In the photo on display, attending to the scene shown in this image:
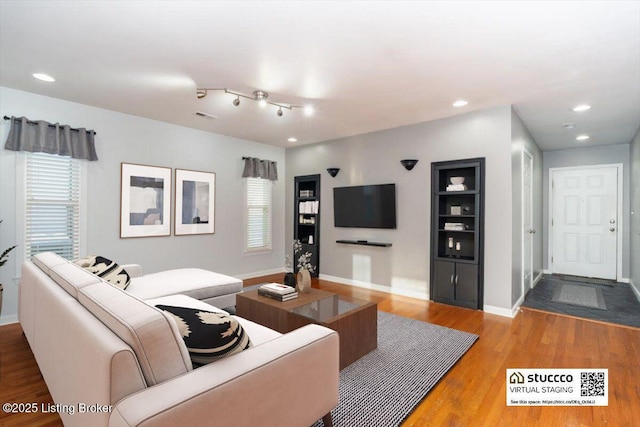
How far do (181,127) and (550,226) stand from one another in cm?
719

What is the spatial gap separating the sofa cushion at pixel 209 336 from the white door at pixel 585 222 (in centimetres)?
707

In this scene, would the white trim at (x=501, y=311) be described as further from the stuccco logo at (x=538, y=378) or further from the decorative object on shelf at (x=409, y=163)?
the decorative object on shelf at (x=409, y=163)

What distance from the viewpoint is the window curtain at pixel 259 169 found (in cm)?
565

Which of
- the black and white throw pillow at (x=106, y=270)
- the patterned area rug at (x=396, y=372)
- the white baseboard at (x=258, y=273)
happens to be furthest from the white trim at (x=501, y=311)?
the black and white throw pillow at (x=106, y=270)

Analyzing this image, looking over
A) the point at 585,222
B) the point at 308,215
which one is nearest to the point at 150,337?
the point at 308,215

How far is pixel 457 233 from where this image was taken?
4441 millimetres

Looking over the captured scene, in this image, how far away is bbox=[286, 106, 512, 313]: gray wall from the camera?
3.85 metres

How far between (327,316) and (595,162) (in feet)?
21.1

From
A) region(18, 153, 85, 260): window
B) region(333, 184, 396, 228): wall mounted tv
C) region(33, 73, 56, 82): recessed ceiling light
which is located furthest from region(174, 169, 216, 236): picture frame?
region(333, 184, 396, 228): wall mounted tv

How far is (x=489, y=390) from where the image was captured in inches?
87.4

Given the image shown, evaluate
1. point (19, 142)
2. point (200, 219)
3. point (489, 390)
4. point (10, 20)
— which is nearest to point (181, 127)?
point (200, 219)

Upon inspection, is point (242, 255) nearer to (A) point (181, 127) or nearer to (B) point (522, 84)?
(A) point (181, 127)

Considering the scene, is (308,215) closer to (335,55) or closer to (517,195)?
(517,195)

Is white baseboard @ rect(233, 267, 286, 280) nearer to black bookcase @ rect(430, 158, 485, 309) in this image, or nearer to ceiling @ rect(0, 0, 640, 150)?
ceiling @ rect(0, 0, 640, 150)
